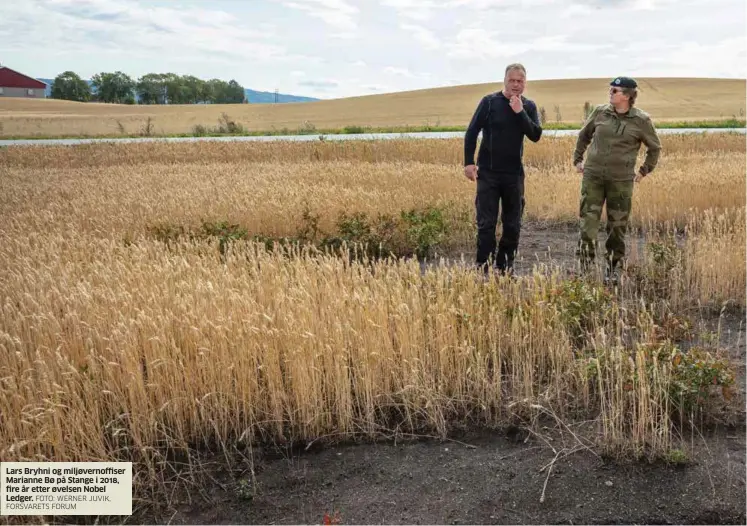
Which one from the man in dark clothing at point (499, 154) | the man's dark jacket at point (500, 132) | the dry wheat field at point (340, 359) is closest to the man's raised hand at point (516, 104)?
the man in dark clothing at point (499, 154)

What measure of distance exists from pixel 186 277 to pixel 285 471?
2682 mm

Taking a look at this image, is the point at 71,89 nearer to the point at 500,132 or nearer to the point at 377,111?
the point at 377,111

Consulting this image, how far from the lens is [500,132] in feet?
21.2

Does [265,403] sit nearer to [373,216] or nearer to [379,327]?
[379,327]

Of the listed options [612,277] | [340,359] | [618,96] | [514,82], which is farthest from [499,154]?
[340,359]

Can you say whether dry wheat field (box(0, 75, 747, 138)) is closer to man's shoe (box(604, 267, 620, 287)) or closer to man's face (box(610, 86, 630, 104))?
man's shoe (box(604, 267, 620, 287))

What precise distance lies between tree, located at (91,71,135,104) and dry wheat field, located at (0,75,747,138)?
21085 millimetres

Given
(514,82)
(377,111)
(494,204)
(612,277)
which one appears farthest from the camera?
(377,111)

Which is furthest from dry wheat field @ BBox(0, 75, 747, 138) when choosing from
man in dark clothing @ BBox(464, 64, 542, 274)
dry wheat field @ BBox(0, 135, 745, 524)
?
dry wheat field @ BBox(0, 135, 745, 524)

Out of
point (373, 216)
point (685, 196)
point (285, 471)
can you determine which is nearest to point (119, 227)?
point (373, 216)

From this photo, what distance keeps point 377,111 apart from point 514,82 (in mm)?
69526

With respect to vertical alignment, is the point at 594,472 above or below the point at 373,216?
below

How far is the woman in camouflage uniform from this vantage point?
649 centimetres

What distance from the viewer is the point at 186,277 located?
5852 millimetres
